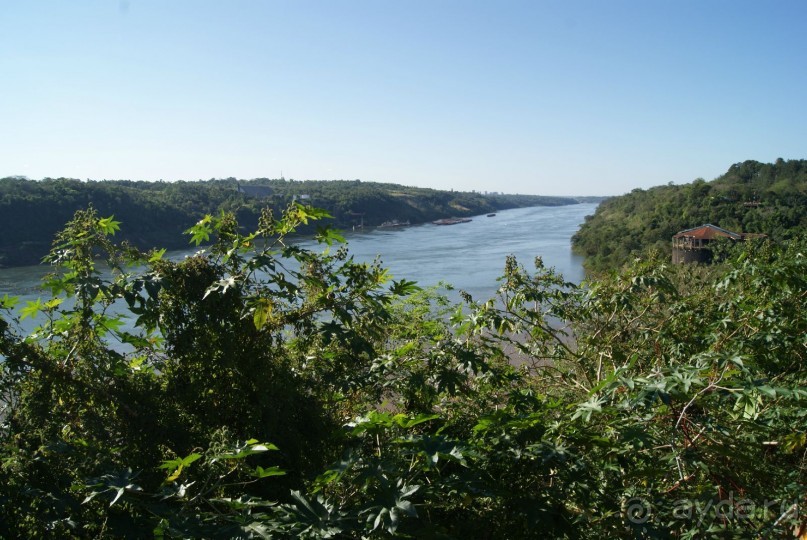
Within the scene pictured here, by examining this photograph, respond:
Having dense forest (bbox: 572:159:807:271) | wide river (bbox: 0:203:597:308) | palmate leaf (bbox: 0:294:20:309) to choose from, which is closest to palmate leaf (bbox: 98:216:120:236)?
palmate leaf (bbox: 0:294:20:309)

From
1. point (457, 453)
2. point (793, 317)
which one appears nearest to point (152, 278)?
point (457, 453)

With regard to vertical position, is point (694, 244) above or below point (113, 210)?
below

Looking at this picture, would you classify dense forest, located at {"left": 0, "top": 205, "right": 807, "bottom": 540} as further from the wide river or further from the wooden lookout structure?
the wooden lookout structure

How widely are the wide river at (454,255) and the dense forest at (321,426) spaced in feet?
34.9

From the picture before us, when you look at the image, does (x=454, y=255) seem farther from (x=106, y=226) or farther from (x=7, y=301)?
(x=7, y=301)

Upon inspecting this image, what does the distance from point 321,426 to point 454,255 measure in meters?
27.8

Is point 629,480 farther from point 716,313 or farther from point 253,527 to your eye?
point 716,313

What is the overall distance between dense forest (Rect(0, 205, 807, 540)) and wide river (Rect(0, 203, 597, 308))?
10630 millimetres

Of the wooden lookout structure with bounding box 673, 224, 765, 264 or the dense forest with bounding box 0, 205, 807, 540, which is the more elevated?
the dense forest with bounding box 0, 205, 807, 540

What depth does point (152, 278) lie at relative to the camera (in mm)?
1929

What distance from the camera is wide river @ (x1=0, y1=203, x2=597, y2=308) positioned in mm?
20625

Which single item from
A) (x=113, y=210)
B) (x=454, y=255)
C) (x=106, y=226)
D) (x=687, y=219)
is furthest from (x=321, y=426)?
(x=687, y=219)

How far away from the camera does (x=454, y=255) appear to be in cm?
2973

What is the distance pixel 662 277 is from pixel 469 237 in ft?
122
